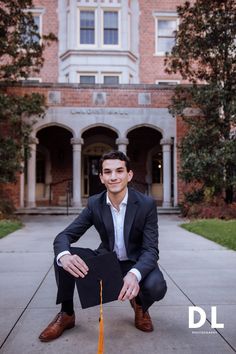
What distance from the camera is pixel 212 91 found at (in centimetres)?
1449

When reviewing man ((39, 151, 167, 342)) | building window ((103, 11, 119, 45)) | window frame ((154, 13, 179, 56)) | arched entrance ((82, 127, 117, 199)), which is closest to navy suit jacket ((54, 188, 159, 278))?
man ((39, 151, 167, 342))

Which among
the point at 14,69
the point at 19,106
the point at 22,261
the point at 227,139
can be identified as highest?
the point at 14,69

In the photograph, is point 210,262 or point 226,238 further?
point 226,238

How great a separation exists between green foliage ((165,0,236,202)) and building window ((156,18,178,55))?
893 cm

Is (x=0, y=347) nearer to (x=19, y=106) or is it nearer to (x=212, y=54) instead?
(x=19, y=106)

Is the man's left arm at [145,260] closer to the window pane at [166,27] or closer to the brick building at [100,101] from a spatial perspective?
the brick building at [100,101]

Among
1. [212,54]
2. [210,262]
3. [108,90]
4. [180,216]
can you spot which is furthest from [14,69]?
[210,262]

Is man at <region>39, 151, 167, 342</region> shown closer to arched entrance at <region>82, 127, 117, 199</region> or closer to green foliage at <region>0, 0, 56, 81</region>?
green foliage at <region>0, 0, 56, 81</region>

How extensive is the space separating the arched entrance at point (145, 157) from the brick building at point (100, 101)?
0.16 feet

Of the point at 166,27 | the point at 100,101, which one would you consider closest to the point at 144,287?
the point at 100,101

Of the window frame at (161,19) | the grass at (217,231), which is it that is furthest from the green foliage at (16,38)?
the window frame at (161,19)

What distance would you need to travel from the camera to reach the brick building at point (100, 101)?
1770 cm

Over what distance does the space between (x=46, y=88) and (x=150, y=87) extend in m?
4.31

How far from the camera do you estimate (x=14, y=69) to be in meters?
14.5
